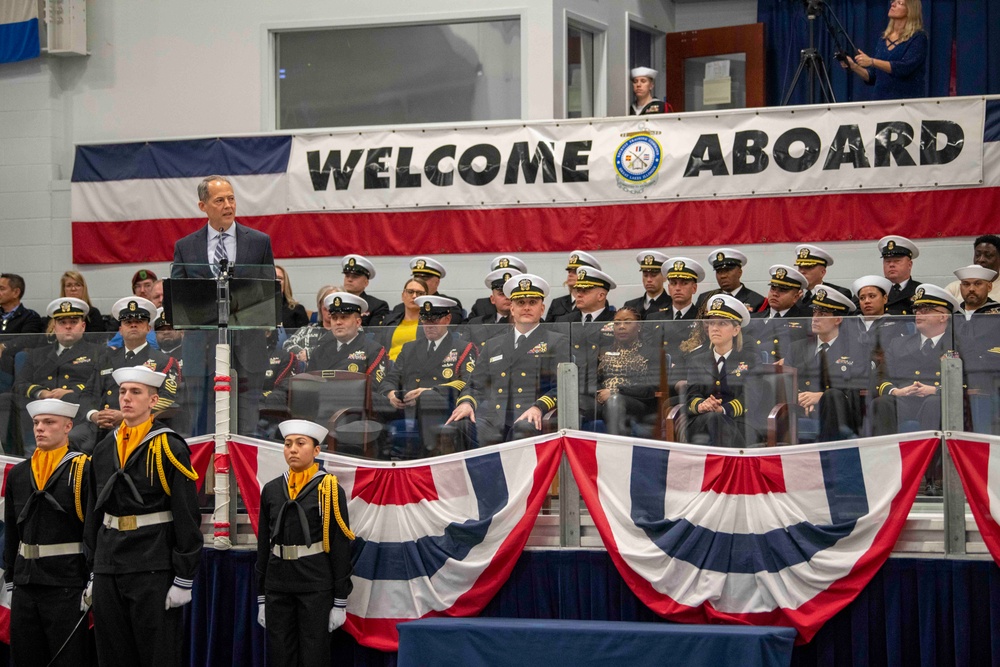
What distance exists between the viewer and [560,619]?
248 inches

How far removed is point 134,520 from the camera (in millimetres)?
6188

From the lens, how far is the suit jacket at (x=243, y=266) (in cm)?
648

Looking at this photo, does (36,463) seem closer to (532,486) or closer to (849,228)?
(532,486)

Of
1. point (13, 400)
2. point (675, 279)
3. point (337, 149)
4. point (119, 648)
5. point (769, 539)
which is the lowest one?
point (119, 648)

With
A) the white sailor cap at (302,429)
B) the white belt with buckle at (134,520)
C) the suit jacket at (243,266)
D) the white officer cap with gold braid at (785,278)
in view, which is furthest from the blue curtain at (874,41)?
the white belt with buckle at (134,520)

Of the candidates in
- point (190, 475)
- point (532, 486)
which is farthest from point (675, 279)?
point (190, 475)

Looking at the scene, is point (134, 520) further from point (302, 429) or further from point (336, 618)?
point (336, 618)

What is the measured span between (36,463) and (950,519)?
4641 millimetres

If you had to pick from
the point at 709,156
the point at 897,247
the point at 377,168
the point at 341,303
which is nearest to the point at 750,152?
the point at 709,156

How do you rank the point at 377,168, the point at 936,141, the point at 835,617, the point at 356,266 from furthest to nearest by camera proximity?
the point at 377,168 < the point at 936,141 < the point at 356,266 < the point at 835,617

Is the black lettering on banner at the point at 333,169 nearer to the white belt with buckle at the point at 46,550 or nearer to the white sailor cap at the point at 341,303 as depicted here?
the white sailor cap at the point at 341,303

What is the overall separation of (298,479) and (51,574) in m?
1.39

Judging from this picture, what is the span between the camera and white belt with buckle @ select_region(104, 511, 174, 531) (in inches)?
243

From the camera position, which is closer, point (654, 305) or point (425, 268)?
point (654, 305)
